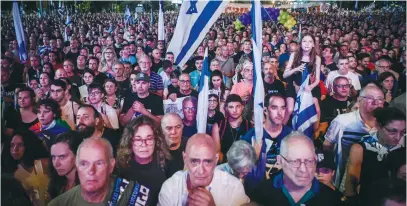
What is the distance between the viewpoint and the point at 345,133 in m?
4.06

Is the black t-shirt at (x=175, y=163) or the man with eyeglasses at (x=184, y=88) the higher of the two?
the man with eyeglasses at (x=184, y=88)

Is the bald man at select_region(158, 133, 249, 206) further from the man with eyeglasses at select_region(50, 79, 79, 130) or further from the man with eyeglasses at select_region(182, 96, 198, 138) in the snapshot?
the man with eyeglasses at select_region(50, 79, 79, 130)

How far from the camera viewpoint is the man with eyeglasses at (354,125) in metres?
3.99

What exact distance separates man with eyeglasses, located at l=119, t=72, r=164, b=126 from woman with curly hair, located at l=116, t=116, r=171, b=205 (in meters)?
1.27

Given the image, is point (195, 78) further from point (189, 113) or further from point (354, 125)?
point (354, 125)

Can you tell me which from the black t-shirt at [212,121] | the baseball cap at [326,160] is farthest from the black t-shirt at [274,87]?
the baseball cap at [326,160]

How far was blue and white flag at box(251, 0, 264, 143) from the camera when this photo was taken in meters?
3.57

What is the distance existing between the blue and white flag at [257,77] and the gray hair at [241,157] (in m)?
0.17

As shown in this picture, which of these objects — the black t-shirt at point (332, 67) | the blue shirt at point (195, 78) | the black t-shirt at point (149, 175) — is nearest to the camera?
the black t-shirt at point (149, 175)

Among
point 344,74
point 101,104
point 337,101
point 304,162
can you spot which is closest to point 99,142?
point 304,162

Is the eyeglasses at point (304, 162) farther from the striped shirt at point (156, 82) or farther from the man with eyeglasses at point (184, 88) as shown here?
the striped shirt at point (156, 82)

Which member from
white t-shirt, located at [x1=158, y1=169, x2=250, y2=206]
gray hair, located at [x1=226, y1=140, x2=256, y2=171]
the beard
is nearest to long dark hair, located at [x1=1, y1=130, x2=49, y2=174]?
the beard

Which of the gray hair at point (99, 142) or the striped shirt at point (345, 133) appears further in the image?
the striped shirt at point (345, 133)

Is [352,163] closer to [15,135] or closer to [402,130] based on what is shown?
[402,130]
